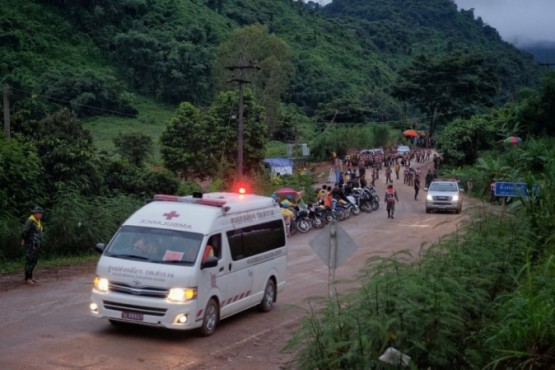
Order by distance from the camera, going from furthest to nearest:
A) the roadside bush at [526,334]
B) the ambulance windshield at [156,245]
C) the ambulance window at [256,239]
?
the ambulance window at [256,239] → the ambulance windshield at [156,245] → the roadside bush at [526,334]

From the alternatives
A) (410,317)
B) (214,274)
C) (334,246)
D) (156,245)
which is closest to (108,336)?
(156,245)

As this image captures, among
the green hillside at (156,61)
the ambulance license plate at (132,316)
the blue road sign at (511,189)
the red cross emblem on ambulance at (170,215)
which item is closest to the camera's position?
the ambulance license plate at (132,316)

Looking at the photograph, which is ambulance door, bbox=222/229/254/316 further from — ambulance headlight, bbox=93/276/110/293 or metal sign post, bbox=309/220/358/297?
ambulance headlight, bbox=93/276/110/293

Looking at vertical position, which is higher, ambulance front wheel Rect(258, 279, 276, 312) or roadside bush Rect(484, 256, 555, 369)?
roadside bush Rect(484, 256, 555, 369)

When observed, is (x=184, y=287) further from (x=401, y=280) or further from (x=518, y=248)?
(x=518, y=248)

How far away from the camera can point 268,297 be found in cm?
1447

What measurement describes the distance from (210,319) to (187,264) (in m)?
1.13

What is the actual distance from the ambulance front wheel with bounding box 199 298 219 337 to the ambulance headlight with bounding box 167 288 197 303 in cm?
62

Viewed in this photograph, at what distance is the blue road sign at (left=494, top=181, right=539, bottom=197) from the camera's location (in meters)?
12.1

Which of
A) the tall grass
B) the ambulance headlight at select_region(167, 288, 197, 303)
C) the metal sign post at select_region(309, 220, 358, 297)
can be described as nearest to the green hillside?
the ambulance headlight at select_region(167, 288, 197, 303)

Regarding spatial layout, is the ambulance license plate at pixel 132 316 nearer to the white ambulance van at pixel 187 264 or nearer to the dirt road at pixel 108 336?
the white ambulance van at pixel 187 264

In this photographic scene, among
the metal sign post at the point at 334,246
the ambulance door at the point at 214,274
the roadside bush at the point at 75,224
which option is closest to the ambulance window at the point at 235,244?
the ambulance door at the point at 214,274

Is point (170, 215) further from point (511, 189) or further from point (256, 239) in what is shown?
point (511, 189)

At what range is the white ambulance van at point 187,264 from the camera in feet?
36.4
